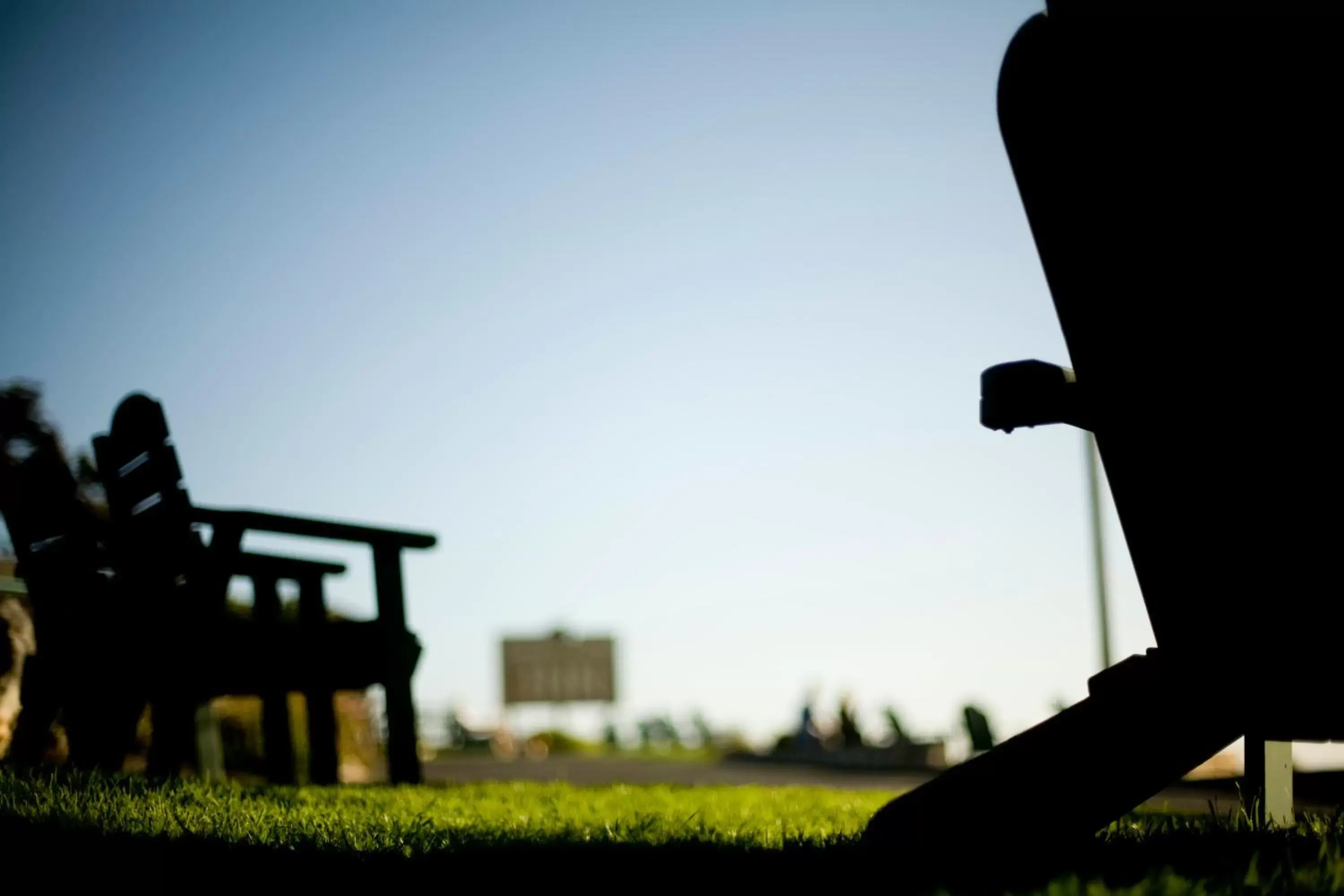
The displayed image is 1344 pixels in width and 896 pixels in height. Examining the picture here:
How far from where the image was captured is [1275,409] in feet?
→ 7.50

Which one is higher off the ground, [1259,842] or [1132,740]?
[1132,740]

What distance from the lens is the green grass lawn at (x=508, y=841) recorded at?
2.43 meters

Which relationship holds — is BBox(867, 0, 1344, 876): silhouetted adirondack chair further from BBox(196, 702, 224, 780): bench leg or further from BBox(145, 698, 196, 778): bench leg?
BBox(196, 702, 224, 780): bench leg

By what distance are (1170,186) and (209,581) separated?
12.1 ft

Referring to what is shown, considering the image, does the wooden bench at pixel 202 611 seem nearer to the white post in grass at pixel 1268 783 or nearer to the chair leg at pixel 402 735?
the chair leg at pixel 402 735

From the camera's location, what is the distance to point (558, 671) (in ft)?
139

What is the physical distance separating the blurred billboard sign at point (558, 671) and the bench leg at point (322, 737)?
37.5 metres

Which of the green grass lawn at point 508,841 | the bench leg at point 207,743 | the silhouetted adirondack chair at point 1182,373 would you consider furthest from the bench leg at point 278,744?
the silhouetted adirondack chair at point 1182,373

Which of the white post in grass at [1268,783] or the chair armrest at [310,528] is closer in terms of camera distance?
the white post in grass at [1268,783]

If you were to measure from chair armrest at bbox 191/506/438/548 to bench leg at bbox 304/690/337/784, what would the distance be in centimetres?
72

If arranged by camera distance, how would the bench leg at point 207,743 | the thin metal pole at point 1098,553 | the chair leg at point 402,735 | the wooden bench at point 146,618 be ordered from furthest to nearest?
the thin metal pole at point 1098,553 → the bench leg at point 207,743 → the chair leg at point 402,735 → the wooden bench at point 146,618

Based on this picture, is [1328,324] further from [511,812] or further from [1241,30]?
[511,812]

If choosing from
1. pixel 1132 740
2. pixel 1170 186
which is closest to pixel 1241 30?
pixel 1170 186

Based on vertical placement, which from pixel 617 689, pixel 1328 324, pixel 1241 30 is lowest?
pixel 617 689
